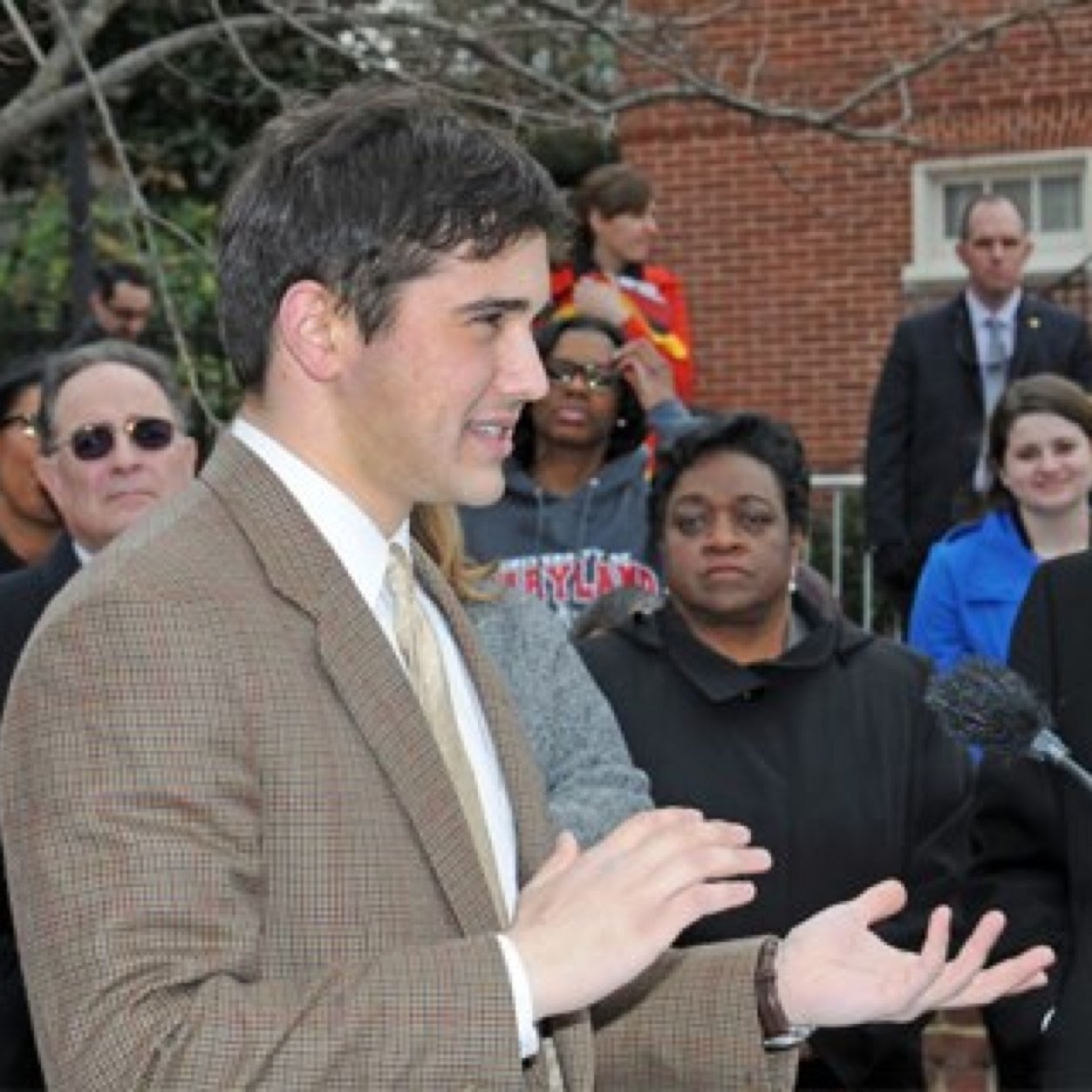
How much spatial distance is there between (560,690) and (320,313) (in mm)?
1690

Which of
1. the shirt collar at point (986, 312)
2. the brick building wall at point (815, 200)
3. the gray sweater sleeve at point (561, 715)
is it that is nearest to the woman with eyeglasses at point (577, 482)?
the gray sweater sleeve at point (561, 715)

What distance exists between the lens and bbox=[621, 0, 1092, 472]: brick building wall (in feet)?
43.8

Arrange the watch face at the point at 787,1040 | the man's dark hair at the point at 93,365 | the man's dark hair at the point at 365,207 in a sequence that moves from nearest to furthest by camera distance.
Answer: the man's dark hair at the point at 365,207 < the watch face at the point at 787,1040 < the man's dark hair at the point at 93,365

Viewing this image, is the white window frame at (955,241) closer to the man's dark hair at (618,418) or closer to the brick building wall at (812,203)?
the brick building wall at (812,203)

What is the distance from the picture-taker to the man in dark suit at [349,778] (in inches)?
78.3

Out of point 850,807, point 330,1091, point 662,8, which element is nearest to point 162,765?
point 330,1091

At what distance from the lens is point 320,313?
89.4 inches

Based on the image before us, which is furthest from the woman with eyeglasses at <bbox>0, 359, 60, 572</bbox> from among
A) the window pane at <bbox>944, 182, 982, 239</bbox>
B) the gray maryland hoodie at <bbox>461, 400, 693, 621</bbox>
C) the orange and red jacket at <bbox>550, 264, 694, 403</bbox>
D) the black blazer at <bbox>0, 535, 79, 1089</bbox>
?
the window pane at <bbox>944, 182, 982, 239</bbox>

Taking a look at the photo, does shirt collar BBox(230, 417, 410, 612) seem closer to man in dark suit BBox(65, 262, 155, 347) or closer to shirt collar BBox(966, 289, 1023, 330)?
man in dark suit BBox(65, 262, 155, 347)

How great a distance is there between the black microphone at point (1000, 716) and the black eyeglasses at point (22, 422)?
10.3ft

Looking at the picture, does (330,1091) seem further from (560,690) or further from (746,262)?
(746,262)

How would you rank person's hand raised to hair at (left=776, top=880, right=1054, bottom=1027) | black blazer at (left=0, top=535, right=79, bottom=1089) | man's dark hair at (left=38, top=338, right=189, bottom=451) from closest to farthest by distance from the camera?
person's hand raised to hair at (left=776, top=880, right=1054, bottom=1027) < black blazer at (left=0, top=535, right=79, bottom=1089) < man's dark hair at (left=38, top=338, right=189, bottom=451)

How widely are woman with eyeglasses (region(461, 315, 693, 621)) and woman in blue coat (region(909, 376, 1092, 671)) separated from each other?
0.90m

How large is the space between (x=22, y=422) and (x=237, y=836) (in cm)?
374
